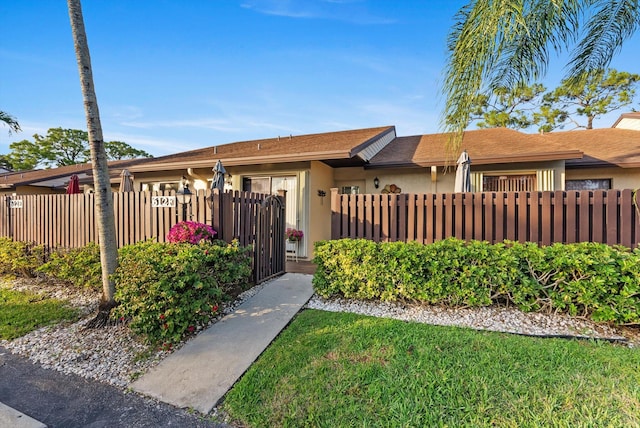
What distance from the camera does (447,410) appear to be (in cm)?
215

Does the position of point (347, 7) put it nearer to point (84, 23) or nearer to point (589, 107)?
point (84, 23)

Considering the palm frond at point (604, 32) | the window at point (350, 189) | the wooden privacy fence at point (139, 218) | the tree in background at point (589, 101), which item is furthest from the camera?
the tree in background at point (589, 101)

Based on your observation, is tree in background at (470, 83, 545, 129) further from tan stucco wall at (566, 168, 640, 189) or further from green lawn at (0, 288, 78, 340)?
green lawn at (0, 288, 78, 340)

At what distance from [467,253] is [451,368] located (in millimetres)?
1917

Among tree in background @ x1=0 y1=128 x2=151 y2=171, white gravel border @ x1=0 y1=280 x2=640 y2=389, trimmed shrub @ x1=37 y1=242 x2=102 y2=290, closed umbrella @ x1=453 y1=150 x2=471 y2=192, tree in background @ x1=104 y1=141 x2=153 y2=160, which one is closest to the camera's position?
white gravel border @ x1=0 y1=280 x2=640 y2=389

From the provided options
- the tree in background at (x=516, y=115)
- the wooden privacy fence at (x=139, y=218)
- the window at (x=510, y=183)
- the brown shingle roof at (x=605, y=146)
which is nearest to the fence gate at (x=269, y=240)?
the wooden privacy fence at (x=139, y=218)

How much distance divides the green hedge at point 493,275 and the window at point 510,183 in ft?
13.4

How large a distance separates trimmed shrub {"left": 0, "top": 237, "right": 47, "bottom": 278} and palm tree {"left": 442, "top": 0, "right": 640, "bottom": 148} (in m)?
8.98

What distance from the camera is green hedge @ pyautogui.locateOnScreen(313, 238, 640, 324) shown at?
3486 mm

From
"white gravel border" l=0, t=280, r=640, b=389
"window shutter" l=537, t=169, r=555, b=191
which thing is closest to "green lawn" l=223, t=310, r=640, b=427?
"white gravel border" l=0, t=280, r=640, b=389

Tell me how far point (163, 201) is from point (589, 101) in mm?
23481

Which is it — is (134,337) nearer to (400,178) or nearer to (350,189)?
(350,189)

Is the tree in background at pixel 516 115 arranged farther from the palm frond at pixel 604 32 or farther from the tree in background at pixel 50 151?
the tree in background at pixel 50 151

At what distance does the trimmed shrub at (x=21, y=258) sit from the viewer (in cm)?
638
